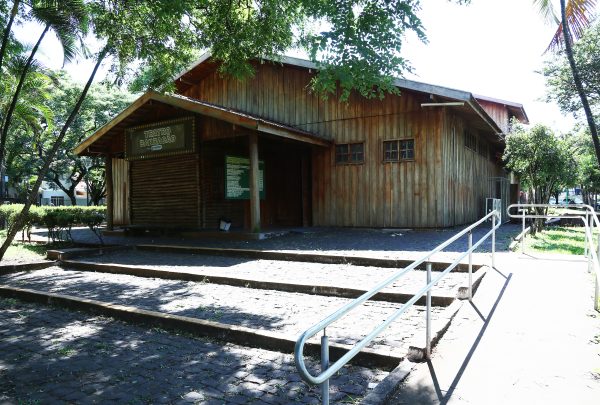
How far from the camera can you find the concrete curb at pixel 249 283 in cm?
576

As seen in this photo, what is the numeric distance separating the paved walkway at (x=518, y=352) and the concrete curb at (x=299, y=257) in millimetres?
1673

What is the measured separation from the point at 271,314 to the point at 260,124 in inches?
260

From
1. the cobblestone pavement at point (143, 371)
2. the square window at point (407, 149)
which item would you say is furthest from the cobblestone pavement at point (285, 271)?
the square window at point (407, 149)

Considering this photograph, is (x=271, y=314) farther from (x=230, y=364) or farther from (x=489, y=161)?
(x=489, y=161)

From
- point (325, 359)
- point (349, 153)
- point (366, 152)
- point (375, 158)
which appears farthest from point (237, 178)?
point (325, 359)

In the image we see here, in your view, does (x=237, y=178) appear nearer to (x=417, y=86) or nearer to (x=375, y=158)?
(x=375, y=158)

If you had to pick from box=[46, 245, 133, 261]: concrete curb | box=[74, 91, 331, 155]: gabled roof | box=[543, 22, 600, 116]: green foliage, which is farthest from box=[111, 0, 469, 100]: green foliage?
box=[543, 22, 600, 116]: green foliage

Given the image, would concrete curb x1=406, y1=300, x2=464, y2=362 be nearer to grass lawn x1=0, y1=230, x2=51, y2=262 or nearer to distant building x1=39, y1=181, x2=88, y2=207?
grass lawn x1=0, y1=230, x2=51, y2=262

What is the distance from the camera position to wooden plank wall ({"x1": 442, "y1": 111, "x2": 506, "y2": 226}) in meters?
13.0

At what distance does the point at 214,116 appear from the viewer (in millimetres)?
11523

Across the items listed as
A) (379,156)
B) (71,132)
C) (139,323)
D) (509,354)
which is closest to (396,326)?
(509,354)

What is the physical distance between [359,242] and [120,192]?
12.0m

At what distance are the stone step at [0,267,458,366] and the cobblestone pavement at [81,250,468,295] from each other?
0.47m

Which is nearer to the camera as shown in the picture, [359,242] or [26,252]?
[359,242]
